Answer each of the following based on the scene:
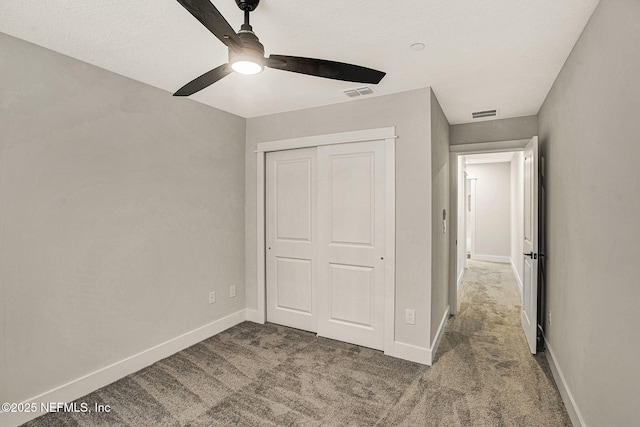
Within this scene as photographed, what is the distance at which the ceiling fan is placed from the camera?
1.29 metres

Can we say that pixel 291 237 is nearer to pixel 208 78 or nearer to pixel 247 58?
pixel 208 78

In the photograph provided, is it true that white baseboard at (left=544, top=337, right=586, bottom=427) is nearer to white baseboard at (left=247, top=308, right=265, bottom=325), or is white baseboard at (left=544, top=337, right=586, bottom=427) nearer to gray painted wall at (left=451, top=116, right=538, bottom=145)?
gray painted wall at (left=451, top=116, right=538, bottom=145)

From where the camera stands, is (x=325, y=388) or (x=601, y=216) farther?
(x=325, y=388)

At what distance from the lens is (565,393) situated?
86.5 inches

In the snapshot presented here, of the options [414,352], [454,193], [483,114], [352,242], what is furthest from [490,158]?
[414,352]

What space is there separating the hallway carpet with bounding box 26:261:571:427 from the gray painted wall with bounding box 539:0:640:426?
1.41 feet

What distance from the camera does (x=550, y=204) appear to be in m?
2.82

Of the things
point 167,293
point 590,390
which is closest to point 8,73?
point 167,293

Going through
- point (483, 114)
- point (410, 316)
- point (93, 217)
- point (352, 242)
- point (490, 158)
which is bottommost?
point (410, 316)

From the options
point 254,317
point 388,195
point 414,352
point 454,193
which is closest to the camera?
point 414,352

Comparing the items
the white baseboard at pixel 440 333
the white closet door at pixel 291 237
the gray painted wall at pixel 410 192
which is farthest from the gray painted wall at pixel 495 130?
the white baseboard at pixel 440 333

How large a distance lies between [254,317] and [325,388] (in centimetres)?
162

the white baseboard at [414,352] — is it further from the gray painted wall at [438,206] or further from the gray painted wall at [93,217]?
the gray painted wall at [93,217]

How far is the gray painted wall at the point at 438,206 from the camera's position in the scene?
289cm
